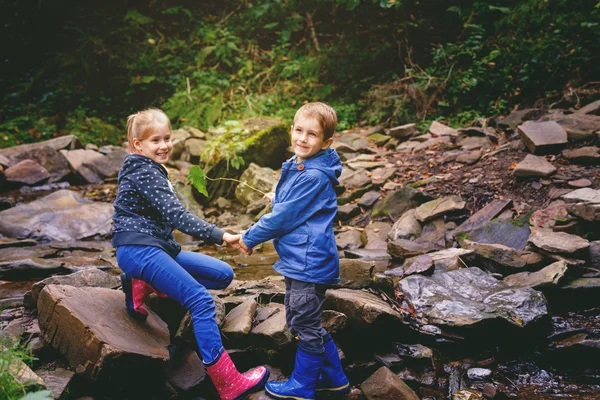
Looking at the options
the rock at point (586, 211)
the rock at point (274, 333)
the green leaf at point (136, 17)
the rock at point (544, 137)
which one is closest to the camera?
the rock at point (274, 333)

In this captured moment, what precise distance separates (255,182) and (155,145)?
4.63 m

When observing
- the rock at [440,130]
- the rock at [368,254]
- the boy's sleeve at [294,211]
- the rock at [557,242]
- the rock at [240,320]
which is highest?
the boy's sleeve at [294,211]

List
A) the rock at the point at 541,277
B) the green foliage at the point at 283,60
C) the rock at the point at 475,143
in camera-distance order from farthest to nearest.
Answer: the green foliage at the point at 283,60 → the rock at the point at 475,143 → the rock at the point at 541,277

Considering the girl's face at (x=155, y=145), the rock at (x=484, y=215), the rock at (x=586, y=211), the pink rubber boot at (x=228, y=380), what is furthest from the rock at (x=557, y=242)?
the girl's face at (x=155, y=145)

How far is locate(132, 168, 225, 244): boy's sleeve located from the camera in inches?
101

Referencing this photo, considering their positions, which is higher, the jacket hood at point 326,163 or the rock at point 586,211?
the jacket hood at point 326,163

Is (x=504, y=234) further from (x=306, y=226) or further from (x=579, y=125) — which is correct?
(x=306, y=226)

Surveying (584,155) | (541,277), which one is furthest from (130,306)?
(584,155)

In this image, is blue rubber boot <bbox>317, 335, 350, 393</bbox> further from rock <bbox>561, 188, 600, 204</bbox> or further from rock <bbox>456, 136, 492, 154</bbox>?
rock <bbox>456, 136, 492, 154</bbox>

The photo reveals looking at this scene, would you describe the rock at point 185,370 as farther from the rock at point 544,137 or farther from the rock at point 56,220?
the rock at point 544,137

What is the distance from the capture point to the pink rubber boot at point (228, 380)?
8.04 ft

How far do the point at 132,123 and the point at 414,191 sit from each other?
446 centimetres

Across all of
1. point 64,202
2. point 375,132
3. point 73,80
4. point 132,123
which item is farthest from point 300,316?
point 73,80

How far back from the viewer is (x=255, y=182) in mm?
7281
